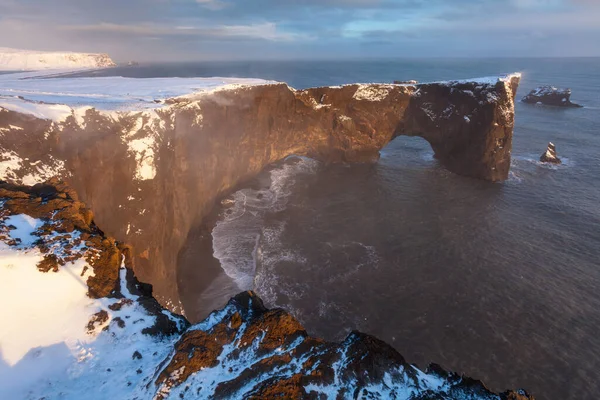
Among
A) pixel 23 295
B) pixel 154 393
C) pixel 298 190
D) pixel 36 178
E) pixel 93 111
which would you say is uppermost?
pixel 93 111

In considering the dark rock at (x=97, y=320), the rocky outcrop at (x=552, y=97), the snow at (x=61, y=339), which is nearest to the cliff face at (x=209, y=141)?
the snow at (x=61, y=339)

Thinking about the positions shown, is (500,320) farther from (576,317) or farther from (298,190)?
(298,190)

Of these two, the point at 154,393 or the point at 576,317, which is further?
the point at 576,317

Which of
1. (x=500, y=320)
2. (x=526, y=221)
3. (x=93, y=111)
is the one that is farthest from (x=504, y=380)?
(x=93, y=111)

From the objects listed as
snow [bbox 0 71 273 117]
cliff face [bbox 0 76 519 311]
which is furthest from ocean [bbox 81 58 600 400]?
snow [bbox 0 71 273 117]

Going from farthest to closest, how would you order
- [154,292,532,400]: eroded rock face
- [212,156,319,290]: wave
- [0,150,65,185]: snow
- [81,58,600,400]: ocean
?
[212,156,319,290]: wave → [81,58,600,400]: ocean → [0,150,65,185]: snow → [154,292,532,400]: eroded rock face

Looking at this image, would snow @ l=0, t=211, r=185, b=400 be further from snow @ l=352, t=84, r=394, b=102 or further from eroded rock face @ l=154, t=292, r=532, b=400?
snow @ l=352, t=84, r=394, b=102
